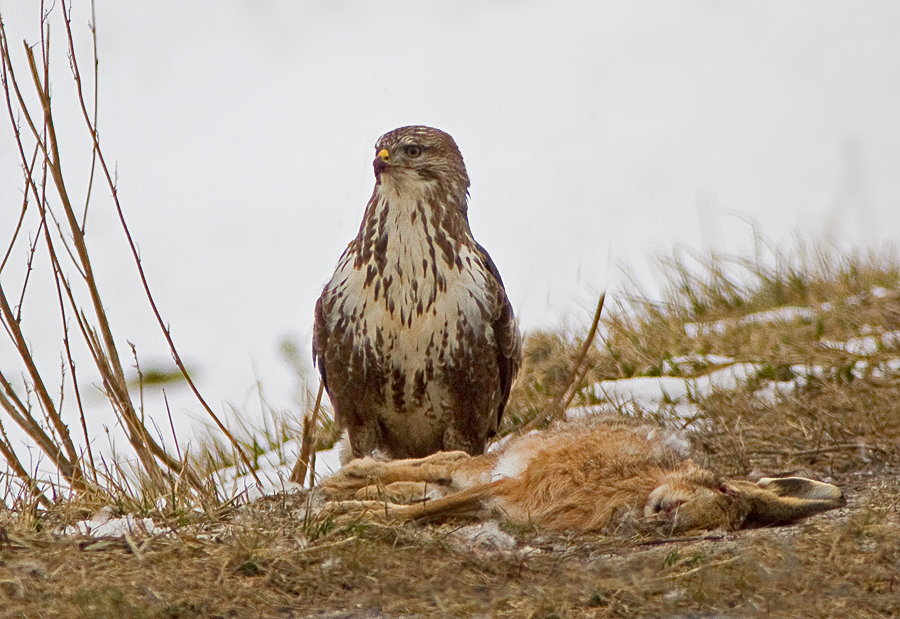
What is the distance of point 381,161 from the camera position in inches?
168

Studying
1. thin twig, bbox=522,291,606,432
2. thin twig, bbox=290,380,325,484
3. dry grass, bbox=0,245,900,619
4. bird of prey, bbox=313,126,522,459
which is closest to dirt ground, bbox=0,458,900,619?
dry grass, bbox=0,245,900,619

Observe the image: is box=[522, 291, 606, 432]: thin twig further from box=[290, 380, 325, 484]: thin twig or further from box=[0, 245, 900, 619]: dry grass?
box=[0, 245, 900, 619]: dry grass

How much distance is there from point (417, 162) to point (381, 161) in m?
0.15

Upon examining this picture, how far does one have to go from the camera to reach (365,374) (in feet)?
14.1

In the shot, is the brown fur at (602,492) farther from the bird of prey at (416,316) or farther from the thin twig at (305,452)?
the thin twig at (305,452)

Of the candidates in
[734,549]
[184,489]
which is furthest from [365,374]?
[734,549]

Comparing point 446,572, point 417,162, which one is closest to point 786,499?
point 446,572

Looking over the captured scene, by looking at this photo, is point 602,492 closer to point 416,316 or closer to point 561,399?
point 416,316

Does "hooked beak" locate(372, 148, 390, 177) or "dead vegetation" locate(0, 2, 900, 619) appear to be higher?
"hooked beak" locate(372, 148, 390, 177)

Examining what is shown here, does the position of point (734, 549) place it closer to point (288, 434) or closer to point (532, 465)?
point (532, 465)

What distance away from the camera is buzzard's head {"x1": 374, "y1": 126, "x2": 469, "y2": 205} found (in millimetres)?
4309

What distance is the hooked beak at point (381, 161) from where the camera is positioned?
428cm

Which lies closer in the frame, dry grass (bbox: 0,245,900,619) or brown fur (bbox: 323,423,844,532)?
dry grass (bbox: 0,245,900,619)

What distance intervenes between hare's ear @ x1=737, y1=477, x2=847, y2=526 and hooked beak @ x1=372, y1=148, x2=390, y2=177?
5.87 ft
